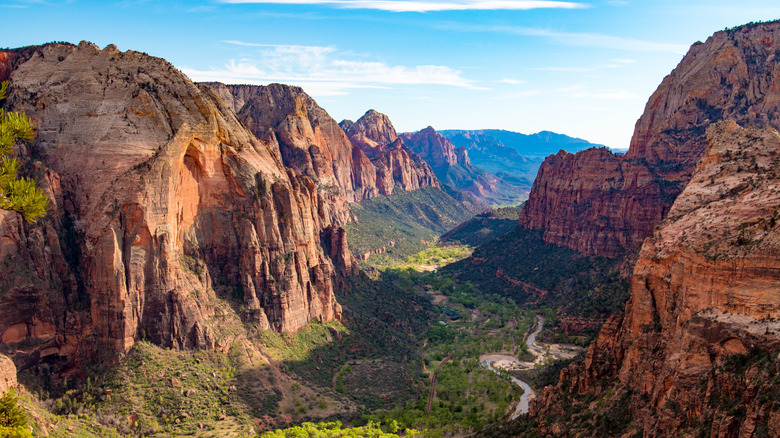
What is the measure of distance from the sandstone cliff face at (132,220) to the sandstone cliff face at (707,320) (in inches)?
1602

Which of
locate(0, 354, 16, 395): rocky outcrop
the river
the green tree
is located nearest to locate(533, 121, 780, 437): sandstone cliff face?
the river

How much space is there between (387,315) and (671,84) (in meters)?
93.5

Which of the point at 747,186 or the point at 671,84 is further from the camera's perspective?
the point at 671,84

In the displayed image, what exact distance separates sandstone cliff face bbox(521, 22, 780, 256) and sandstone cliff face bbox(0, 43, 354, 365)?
3055 inches

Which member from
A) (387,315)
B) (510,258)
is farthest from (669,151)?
(387,315)

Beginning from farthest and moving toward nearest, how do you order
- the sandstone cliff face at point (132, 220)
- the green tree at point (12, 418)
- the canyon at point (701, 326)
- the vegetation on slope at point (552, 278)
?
the vegetation on slope at point (552, 278) < the sandstone cliff face at point (132, 220) < the canyon at point (701, 326) < the green tree at point (12, 418)

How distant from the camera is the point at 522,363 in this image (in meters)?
94.6

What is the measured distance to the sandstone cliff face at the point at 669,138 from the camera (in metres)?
116

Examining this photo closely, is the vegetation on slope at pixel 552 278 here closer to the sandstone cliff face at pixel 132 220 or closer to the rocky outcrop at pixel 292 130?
the rocky outcrop at pixel 292 130

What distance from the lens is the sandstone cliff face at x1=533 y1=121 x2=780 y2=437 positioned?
3294 centimetres

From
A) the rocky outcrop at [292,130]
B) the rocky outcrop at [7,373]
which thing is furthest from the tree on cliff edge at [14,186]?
the rocky outcrop at [292,130]

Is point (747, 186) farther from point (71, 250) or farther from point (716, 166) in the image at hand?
point (71, 250)

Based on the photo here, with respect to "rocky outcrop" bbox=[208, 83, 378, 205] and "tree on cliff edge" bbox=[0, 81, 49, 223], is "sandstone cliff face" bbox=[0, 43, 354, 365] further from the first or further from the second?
"rocky outcrop" bbox=[208, 83, 378, 205]

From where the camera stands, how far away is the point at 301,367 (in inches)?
2965
